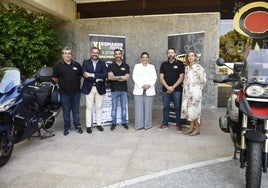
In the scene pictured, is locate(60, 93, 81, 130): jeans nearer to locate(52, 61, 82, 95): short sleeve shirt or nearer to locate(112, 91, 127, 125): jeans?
locate(52, 61, 82, 95): short sleeve shirt

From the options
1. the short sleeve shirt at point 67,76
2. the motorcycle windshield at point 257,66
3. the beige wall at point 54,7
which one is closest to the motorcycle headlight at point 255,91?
the motorcycle windshield at point 257,66

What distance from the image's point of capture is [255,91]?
2.76m

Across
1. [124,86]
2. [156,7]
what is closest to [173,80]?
[124,86]

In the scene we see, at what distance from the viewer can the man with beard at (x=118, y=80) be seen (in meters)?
5.46

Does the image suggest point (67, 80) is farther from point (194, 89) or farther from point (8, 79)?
point (194, 89)

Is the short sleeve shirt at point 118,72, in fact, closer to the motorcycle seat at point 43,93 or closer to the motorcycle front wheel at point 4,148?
the motorcycle seat at point 43,93

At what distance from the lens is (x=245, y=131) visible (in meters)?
2.85

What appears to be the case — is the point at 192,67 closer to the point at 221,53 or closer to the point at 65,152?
the point at 65,152

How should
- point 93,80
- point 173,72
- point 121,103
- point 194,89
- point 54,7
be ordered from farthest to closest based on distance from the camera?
point 54,7
point 121,103
point 173,72
point 93,80
point 194,89

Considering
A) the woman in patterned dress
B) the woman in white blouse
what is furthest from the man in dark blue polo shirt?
the woman in patterned dress

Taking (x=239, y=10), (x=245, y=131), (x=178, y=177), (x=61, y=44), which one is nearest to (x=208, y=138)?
(x=178, y=177)

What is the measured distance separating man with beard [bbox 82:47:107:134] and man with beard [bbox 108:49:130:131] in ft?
0.65

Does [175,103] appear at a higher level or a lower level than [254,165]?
higher

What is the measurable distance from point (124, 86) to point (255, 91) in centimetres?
312
